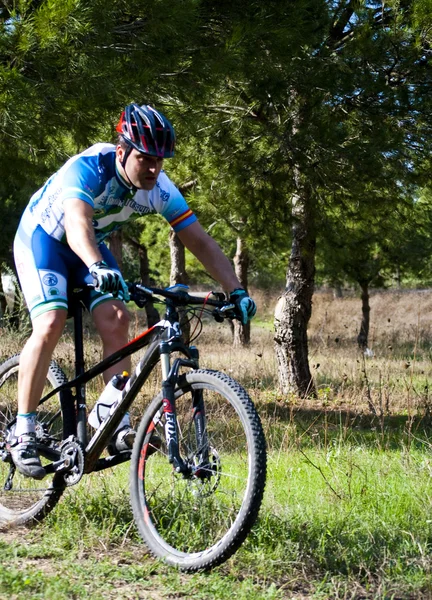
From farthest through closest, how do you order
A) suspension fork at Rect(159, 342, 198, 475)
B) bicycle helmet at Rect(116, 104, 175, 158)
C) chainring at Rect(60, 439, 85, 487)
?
chainring at Rect(60, 439, 85, 487)
bicycle helmet at Rect(116, 104, 175, 158)
suspension fork at Rect(159, 342, 198, 475)

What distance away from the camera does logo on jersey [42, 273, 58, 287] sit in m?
3.92

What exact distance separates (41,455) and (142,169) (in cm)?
161

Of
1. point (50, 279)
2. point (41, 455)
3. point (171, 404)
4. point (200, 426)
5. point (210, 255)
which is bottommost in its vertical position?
point (41, 455)

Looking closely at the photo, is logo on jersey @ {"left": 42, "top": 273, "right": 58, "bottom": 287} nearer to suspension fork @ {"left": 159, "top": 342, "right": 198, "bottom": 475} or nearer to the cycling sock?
the cycling sock

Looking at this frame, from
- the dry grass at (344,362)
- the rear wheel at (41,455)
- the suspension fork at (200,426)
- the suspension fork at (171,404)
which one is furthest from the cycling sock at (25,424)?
the dry grass at (344,362)

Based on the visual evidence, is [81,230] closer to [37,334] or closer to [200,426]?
[37,334]

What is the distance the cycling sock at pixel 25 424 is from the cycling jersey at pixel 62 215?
522 millimetres

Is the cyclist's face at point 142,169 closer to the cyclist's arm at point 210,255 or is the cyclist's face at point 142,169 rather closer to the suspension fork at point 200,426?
the cyclist's arm at point 210,255

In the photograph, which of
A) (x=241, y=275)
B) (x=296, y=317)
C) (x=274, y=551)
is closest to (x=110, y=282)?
(x=274, y=551)

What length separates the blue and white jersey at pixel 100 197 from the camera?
3803 mm

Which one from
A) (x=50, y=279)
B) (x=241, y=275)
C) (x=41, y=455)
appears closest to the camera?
(x=50, y=279)

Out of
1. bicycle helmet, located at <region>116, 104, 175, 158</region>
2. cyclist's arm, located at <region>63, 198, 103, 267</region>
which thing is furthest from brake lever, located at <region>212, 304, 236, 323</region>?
bicycle helmet, located at <region>116, 104, 175, 158</region>

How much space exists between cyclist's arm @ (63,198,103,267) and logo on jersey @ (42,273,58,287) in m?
0.37

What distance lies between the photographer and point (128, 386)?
12.0 feet
